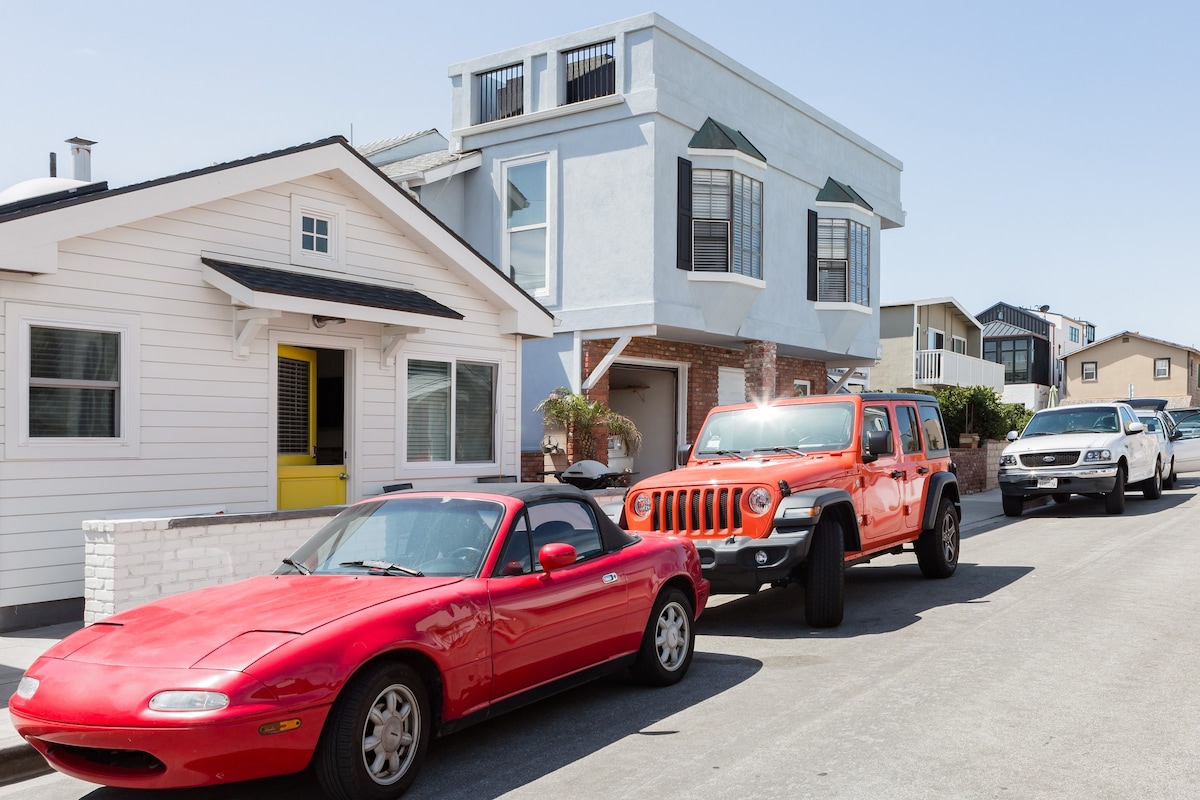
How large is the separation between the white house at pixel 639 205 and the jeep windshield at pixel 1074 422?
4.81m

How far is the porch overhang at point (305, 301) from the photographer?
32.1 feet

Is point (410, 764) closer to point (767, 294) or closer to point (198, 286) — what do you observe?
point (198, 286)

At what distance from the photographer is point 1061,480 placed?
16.8 metres

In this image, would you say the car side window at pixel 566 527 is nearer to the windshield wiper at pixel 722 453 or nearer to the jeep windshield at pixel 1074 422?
the windshield wiper at pixel 722 453

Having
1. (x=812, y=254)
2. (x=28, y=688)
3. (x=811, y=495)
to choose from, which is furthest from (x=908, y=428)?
(x=812, y=254)

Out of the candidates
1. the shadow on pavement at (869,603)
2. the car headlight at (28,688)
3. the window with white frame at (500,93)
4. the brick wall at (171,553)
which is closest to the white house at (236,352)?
the brick wall at (171,553)

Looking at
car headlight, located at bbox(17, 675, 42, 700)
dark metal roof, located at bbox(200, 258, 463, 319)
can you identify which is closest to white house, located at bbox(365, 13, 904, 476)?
dark metal roof, located at bbox(200, 258, 463, 319)

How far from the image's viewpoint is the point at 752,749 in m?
5.16

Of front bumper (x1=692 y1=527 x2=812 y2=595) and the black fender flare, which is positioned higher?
the black fender flare

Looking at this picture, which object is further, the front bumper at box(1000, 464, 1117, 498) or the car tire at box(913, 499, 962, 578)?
the front bumper at box(1000, 464, 1117, 498)

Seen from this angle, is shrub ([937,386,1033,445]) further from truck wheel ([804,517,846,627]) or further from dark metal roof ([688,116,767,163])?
truck wheel ([804,517,846,627])

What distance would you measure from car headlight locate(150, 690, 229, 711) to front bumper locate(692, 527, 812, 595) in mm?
4376

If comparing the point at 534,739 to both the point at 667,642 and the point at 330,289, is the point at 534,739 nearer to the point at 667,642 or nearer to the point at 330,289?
the point at 667,642

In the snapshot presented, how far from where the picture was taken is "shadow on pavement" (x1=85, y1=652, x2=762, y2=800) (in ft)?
16.0
